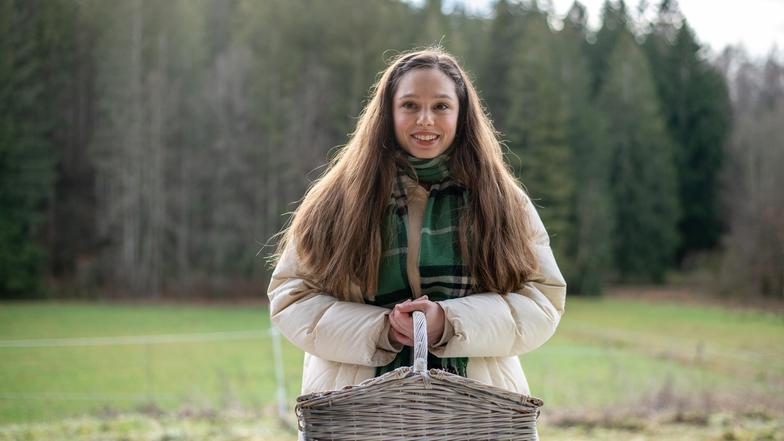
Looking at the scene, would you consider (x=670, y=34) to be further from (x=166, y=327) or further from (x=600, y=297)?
(x=166, y=327)

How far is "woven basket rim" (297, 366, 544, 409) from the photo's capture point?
5.43 ft

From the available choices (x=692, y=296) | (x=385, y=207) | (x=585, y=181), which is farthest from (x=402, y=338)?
(x=585, y=181)

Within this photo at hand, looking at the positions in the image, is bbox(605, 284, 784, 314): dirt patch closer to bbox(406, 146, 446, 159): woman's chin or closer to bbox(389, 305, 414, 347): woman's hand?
bbox(406, 146, 446, 159): woman's chin

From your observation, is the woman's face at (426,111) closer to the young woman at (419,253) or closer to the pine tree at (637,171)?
the young woman at (419,253)

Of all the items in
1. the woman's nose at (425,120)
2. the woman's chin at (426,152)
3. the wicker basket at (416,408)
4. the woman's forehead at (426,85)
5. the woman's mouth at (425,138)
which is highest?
the woman's forehead at (426,85)

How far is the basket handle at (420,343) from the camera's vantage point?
5.49 ft

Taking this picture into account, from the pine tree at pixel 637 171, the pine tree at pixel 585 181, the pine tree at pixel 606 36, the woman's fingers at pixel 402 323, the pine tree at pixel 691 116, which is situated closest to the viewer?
the woman's fingers at pixel 402 323

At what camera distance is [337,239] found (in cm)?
208

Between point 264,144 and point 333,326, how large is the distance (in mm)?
25010

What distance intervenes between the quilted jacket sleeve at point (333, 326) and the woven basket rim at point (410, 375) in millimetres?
234

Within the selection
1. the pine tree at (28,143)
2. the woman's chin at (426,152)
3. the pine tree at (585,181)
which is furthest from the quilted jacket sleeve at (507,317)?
the pine tree at (585,181)

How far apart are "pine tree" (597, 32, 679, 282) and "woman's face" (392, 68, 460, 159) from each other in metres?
29.7

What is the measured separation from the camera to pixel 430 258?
2.07 meters

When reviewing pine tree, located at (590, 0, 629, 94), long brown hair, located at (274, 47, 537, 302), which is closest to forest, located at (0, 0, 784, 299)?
pine tree, located at (590, 0, 629, 94)
